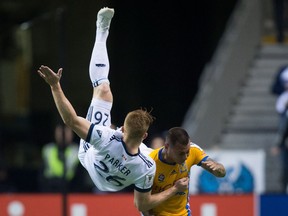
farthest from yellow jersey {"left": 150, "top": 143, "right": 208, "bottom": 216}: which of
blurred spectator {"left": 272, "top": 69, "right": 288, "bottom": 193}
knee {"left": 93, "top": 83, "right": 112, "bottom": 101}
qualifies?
blurred spectator {"left": 272, "top": 69, "right": 288, "bottom": 193}

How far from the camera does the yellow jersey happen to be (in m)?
12.1

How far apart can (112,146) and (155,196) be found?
684 mm

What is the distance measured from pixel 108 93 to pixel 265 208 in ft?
14.1

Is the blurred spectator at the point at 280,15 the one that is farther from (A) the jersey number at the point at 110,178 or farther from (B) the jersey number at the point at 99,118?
(A) the jersey number at the point at 110,178

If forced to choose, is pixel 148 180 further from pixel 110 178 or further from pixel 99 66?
pixel 99 66

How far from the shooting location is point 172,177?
477 inches

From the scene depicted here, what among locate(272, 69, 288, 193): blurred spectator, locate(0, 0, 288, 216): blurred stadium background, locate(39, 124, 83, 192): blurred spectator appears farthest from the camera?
locate(0, 0, 288, 216): blurred stadium background

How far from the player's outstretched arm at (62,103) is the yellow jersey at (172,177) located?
956 millimetres

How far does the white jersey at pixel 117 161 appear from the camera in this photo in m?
11.7

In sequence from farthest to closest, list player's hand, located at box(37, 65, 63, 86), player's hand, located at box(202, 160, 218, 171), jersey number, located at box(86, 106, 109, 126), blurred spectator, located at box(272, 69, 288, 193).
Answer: blurred spectator, located at box(272, 69, 288, 193), jersey number, located at box(86, 106, 109, 126), player's hand, located at box(202, 160, 218, 171), player's hand, located at box(37, 65, 63, 86)

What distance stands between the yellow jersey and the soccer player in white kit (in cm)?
17

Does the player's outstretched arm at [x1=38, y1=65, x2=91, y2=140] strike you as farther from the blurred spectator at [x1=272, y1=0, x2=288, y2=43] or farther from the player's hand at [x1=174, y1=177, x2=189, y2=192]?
the blurred spectator at [x1=272, y1=0, x2=288, y2=43]

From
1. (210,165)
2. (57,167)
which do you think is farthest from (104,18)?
(57,167)

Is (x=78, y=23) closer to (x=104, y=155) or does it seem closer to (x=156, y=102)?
(x=156, y=102)
